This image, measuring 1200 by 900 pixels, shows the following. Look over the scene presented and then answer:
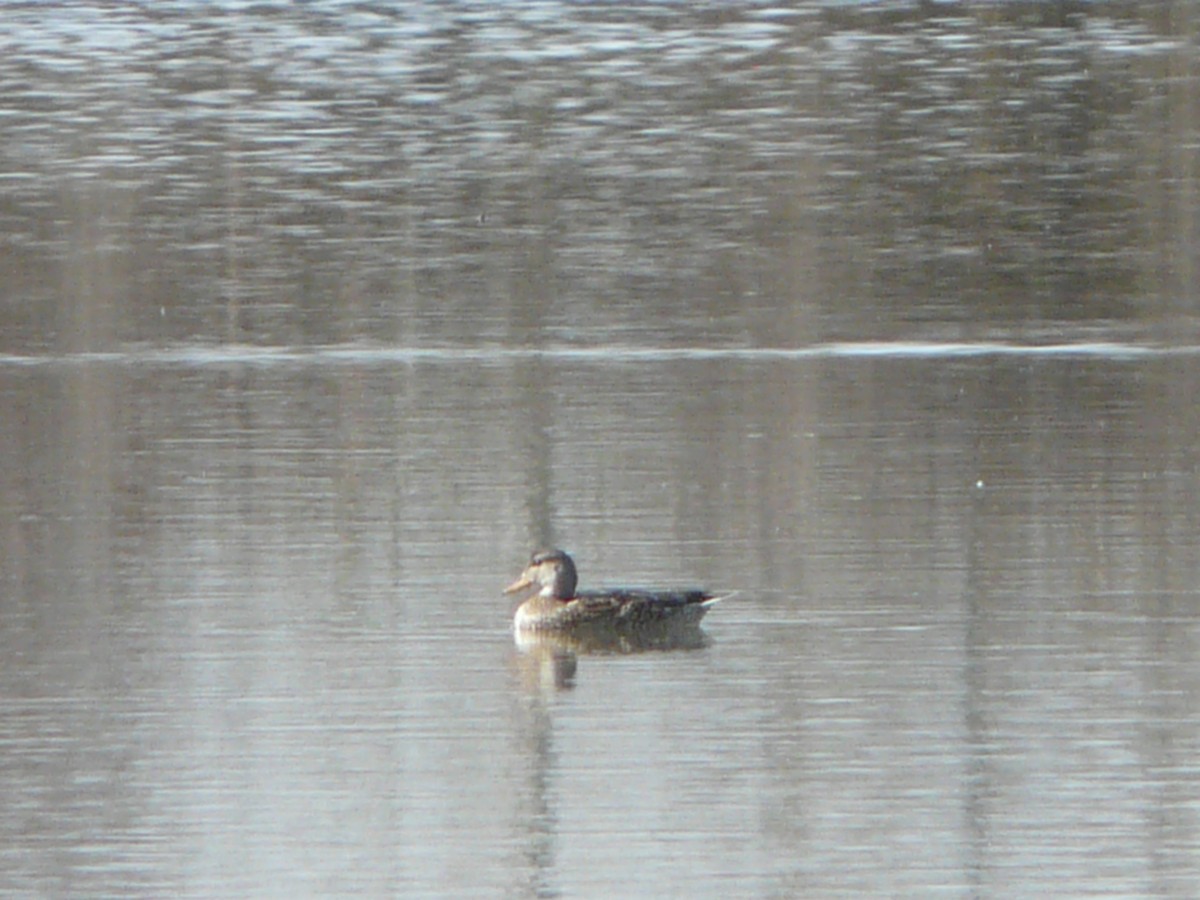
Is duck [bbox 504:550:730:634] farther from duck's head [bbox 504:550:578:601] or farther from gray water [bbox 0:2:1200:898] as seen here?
gray water [bbox 0:2:1200:898]

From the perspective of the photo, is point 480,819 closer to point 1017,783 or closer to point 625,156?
point 1017,783

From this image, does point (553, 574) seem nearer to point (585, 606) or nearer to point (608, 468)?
point (585, 606)

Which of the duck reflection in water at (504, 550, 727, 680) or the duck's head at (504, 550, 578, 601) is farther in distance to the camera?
the duck's head at (504, 550, 578, 601)

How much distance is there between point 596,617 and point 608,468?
7.64 feet

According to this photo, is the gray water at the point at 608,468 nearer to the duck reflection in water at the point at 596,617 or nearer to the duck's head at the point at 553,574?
the duck reflection in water at the point at 596,617

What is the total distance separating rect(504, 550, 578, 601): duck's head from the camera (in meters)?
8.12

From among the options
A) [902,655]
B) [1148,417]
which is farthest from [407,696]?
[1148,417]

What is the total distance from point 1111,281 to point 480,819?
9.53 m

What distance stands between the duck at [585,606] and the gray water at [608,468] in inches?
4.1

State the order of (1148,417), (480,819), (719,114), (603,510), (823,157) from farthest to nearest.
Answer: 1. (719,114)
2. (823,157)
3. (1148,417)
4. (603,510)
5. (480,819)

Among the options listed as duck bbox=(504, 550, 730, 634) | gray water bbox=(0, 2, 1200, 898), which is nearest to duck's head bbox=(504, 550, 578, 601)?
duck bbox=(504, 550, 730, 634)

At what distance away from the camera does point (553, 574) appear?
26.7 ft

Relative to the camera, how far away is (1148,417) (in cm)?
1143

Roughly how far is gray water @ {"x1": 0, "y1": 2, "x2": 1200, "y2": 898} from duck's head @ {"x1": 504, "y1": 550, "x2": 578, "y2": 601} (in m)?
0.19
